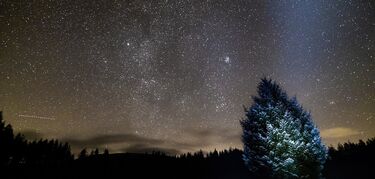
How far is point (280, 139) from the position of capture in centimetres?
1898

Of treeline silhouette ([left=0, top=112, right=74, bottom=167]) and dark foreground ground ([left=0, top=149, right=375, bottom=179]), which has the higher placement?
treeline silhouette ([left=0, top=112, right=74, bottom=167])

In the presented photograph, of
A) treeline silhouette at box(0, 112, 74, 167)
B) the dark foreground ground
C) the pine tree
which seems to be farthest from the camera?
treeline silhouette at box(0, 112, 74, 167)

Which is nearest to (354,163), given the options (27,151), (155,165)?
(155,165)

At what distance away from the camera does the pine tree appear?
18.3 m

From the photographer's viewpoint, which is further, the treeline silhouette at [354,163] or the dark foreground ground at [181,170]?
the dark foreground ground at [181,170]

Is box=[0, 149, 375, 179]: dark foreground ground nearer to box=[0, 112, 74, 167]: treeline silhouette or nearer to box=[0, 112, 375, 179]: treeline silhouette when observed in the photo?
box=[0, 112, 375, 179]: treeline silhouette

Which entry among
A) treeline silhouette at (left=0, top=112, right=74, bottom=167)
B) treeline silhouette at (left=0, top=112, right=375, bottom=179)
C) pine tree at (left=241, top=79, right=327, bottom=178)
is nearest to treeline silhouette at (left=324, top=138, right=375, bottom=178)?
treeline silhouette at (left=0, top=112, right=375, bottom=179)

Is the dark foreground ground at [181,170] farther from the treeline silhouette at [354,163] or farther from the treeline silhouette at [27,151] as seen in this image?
the treeline silhouette at [27,151]

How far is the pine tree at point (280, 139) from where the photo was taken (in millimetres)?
18344

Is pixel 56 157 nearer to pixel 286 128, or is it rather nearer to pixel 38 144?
pixel 38 144

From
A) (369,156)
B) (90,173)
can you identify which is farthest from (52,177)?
(369,156)

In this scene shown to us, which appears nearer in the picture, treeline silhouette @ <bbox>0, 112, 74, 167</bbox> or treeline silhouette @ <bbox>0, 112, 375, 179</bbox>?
treeline silhouette @ <bbox>0, 112, 375, 179</bbox>

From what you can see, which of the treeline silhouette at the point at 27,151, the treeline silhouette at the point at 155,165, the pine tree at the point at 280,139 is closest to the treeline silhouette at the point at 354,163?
the treeline silhouette at the point at 155,165

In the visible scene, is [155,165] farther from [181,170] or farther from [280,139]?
[280,139]
